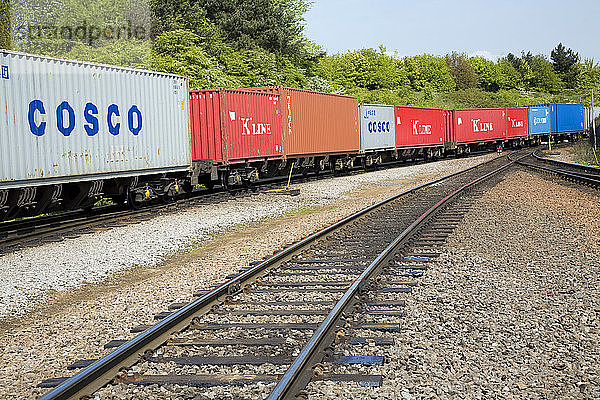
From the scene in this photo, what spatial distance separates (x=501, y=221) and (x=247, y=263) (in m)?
6.16

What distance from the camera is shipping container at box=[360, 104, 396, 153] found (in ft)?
105

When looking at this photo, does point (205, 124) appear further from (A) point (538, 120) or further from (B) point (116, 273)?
(A) point (538, 120)

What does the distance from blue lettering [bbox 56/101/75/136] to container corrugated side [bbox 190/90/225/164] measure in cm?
624

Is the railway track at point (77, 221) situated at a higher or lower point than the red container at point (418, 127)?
lower

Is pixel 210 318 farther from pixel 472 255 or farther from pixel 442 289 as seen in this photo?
pixel 472 255

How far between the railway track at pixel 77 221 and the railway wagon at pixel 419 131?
18363 millimetres

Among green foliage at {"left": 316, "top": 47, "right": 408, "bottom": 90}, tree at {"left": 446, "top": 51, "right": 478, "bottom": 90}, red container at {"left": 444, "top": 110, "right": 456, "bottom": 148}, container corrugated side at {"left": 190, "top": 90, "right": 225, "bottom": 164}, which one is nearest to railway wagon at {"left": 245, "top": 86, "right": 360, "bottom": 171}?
container corrugated side at {"left": 190, "top": 90, "right": 225, "bottom": 164}

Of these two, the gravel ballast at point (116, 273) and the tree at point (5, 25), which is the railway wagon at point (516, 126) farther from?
the gravel ballast at point (116, 273)

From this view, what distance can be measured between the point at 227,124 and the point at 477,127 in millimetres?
32414

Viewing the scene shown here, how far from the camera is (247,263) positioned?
9430mm

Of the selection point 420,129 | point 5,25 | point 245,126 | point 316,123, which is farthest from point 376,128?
point 5,25

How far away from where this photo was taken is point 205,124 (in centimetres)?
1947

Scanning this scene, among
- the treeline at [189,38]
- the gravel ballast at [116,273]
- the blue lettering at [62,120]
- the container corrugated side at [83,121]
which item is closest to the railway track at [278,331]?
the gravel ballast at [116,273]

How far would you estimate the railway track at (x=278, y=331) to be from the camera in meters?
4.60
